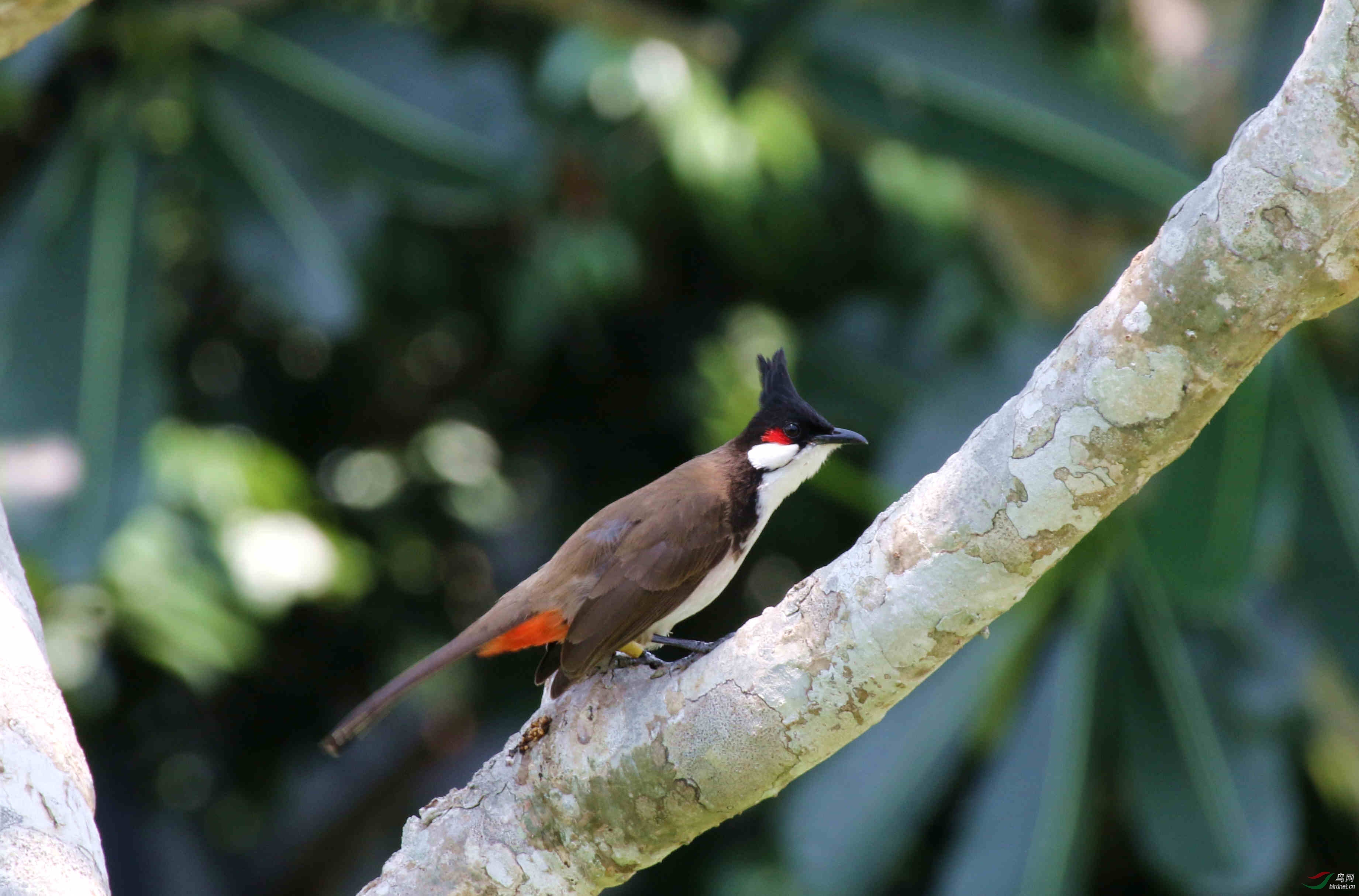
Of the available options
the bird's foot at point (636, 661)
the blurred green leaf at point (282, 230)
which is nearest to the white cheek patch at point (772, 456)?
the bird's foot at point (636, 661)

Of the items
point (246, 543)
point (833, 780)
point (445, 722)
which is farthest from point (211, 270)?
point (833, 780)

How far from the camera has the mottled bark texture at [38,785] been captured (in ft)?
5.44

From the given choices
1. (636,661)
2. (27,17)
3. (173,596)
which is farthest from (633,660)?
(173,596)

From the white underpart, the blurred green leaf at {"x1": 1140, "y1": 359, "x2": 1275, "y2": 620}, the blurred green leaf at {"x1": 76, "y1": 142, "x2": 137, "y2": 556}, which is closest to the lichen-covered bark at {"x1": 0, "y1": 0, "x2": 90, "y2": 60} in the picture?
the blurred green leaf at {"x1": 76, "y1": 142, "x2": 137, "y2": 556}

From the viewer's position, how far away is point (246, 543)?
451 centimetres

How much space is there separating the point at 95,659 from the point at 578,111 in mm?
2428

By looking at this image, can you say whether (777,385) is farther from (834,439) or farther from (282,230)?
(282,230)

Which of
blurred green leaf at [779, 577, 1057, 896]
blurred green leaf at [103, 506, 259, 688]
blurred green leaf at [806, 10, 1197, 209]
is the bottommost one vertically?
blurred green leaf at [779, 577, 1057, 896]

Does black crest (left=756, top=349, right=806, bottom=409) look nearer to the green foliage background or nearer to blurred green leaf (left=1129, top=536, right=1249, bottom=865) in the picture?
the green foliage background

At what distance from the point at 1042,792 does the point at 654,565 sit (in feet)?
7.81

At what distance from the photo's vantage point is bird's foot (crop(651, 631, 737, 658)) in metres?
1.97

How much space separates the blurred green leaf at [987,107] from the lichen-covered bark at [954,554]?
2.77 meters

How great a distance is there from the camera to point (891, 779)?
4242 mm

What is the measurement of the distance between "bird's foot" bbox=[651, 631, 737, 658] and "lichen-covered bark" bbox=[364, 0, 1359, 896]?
1.6 inches
